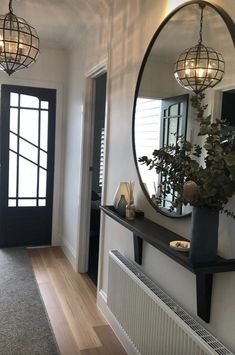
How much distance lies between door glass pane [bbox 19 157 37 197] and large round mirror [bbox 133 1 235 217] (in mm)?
2434

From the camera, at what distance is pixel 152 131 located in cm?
210

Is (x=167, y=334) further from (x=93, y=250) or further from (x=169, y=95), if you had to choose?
(x=93, y=250)

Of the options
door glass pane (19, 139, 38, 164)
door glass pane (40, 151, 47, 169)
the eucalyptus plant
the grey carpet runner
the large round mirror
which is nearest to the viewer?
the eucalyptus plant

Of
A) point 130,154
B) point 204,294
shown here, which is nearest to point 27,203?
point 130,154

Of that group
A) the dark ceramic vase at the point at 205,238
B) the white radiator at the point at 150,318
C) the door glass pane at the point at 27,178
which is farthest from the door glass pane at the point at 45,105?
the dark ceramic vase at the point at 205,238

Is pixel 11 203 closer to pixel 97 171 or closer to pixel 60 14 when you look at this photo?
pixel 97 171

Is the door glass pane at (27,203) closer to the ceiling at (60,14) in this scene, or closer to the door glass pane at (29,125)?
the door glass pane at (29,125)

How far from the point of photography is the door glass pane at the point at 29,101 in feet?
14.1

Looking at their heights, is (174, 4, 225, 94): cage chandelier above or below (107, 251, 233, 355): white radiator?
above

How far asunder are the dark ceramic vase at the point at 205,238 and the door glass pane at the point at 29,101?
341 cm

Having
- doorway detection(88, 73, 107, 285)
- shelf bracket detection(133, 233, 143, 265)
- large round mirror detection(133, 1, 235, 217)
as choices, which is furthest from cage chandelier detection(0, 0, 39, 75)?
doorway detection(88, 73, 107, 285)

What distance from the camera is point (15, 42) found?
1873 mm

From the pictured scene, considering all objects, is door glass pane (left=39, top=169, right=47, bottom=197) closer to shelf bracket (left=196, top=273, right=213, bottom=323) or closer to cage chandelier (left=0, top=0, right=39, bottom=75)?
cage chandelier (left=0, top=0, right=39, bottom=75)

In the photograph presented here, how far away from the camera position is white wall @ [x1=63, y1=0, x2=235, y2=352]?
4.84 ft
